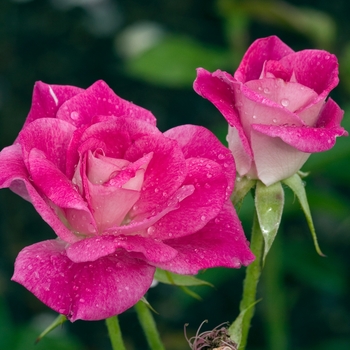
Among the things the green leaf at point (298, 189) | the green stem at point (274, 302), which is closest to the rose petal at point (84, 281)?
the green leaf at point (298, 189)

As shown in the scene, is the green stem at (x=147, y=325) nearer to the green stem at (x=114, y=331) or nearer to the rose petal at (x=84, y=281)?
the green stem at (x=114, y=331)

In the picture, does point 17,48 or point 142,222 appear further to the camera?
point 17,48

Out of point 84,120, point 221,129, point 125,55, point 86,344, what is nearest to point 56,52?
point 125,55

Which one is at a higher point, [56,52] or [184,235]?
[184,235]

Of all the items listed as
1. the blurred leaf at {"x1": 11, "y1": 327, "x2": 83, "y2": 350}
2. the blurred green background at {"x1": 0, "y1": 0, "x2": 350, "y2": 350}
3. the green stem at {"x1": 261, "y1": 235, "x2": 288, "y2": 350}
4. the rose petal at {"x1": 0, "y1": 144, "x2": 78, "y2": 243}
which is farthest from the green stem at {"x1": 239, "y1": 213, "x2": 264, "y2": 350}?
the blurred leaf at {"x1": 11, "y1": 327, "x2": 83, "y2": 350}

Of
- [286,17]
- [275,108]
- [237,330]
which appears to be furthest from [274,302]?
[275,108]

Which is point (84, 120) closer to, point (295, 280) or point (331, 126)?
point (331, 126)

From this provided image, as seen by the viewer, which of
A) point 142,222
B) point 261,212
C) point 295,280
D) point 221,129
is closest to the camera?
point 142,222
